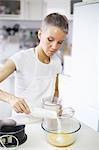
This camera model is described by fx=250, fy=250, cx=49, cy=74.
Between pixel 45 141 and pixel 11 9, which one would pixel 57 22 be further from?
pixel 11 9

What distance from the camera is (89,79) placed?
2029 millimetres

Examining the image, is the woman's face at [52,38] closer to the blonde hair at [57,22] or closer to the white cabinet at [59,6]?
the blonde hair at [57,22]

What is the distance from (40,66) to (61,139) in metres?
0.45

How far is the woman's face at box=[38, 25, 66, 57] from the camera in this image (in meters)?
1.09

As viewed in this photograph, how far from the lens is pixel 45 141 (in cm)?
95

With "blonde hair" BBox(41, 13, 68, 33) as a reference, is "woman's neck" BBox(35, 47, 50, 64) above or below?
below

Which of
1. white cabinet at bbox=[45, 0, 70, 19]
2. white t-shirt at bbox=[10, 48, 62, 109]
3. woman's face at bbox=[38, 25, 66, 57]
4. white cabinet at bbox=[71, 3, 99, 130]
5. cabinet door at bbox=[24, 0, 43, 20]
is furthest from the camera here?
cabinet door at bbox=[24, 0, 43, 20]

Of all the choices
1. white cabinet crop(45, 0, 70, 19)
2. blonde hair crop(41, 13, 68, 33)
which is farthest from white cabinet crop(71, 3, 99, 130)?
blonde hair crop(41, 13, 68, 33)

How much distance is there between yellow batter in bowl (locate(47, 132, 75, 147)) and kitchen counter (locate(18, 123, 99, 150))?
0.6 inches

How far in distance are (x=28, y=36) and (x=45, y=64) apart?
78.1 inches

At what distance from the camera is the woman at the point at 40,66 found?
110cm

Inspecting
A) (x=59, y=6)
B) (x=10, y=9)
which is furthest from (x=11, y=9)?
(x=59, y=6)

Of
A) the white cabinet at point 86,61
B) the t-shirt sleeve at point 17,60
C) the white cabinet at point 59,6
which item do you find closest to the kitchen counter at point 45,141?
the t-shirt sleeve at point 17,60

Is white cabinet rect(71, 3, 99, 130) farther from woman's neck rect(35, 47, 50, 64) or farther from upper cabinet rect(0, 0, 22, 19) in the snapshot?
upper cabinet rect(0, 0, 22, 19)
